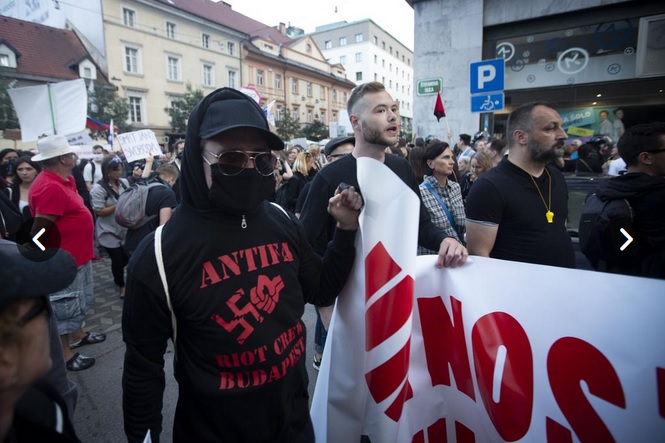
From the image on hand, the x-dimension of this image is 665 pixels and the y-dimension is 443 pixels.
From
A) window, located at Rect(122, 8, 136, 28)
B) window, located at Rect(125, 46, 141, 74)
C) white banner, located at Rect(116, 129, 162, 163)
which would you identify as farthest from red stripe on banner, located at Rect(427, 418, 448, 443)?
window, located at Rect(122, 8, 136, 28)

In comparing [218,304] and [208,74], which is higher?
[208,74]

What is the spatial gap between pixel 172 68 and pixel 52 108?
3098 cm

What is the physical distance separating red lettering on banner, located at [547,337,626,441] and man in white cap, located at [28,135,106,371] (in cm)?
375

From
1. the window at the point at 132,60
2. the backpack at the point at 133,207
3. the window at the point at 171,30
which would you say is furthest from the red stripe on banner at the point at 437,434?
the window at the point at 171,30

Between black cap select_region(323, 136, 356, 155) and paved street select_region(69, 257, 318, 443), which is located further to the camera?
black cap select_region(323, 136, 356, 155)

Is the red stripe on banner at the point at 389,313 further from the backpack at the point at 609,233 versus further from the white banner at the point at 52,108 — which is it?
the white banner at the point at 52,108

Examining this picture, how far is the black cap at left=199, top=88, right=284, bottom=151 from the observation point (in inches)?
53.0

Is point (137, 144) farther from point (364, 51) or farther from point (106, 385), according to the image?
point (364, 51)

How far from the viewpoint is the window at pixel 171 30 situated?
3334 cm

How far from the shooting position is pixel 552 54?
9641 mm

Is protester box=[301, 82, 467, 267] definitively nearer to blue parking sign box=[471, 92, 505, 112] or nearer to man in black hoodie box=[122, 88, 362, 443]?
man in black hoodie box=[122, 88, 362, 443]

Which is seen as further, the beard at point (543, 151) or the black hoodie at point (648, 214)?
the black hoodie at point (648, 214)

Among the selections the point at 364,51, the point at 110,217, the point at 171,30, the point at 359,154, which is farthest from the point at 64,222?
the point at 364,51

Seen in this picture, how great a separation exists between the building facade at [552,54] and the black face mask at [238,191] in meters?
8.52
